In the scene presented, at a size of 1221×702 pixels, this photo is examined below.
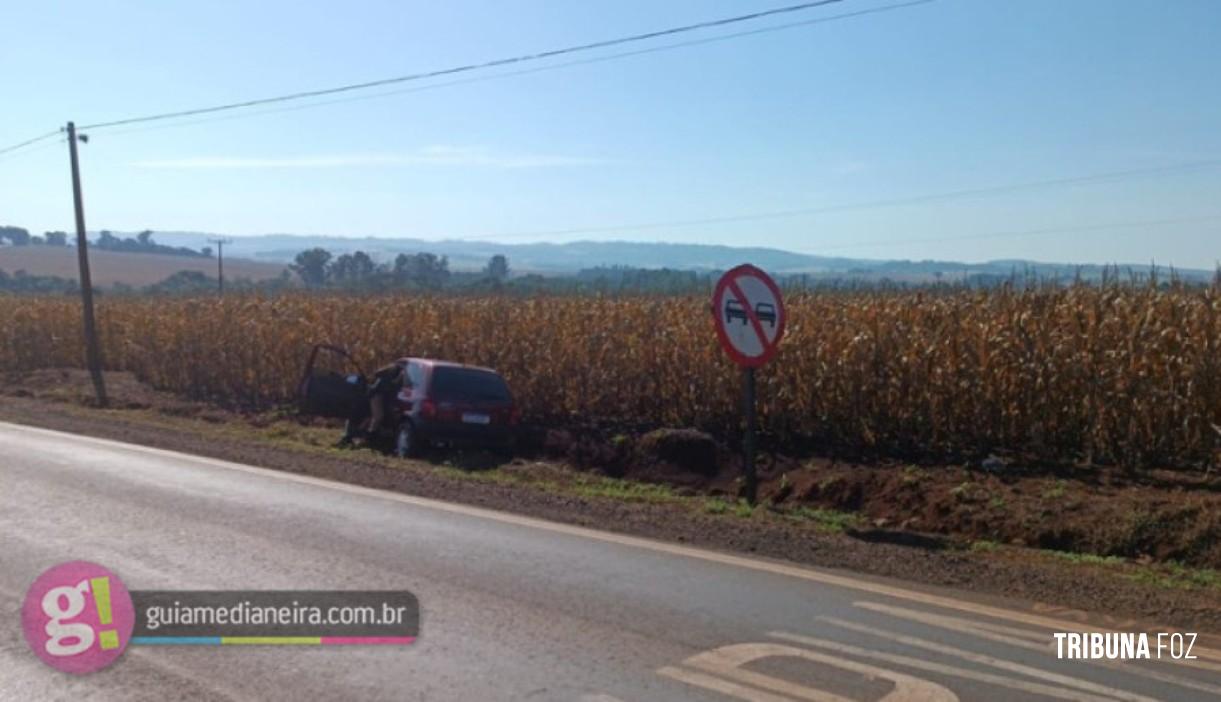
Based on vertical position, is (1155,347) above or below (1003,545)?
above

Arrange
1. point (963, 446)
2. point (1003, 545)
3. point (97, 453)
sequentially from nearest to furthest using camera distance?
point (1003, 545), point (963, 446), point (97, 453)

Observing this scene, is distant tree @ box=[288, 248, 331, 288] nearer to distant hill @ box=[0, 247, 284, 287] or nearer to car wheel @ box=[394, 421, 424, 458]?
distant hill @ box=[0, 247, 284, 287]

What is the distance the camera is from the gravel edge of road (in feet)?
26.7

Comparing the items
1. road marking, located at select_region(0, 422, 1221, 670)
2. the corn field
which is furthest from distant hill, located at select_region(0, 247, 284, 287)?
road marking, located at select_region(0, 422, 1221, 670)

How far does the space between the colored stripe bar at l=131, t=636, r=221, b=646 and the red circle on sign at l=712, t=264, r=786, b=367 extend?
6259mm

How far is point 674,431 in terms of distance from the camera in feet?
54.1

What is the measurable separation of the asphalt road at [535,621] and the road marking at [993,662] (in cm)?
2

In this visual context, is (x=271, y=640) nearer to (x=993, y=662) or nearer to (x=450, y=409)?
(x=993, y=662)

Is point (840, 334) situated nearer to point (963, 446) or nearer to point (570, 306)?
point (963, 446)

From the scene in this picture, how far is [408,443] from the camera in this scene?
17.2 meters

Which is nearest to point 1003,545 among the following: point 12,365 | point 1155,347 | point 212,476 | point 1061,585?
point 1061,585

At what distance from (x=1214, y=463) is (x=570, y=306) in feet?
39.6

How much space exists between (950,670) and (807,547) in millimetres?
3634

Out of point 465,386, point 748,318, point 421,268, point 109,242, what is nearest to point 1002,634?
point 748,318
